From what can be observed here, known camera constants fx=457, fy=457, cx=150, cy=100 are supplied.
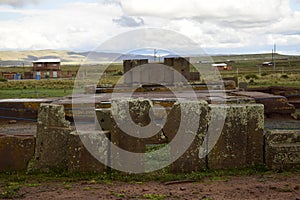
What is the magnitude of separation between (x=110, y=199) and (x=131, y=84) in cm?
1409

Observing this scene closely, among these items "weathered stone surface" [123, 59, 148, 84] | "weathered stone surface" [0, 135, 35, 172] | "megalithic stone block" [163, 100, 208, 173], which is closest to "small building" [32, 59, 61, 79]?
"weathered stone surface" [123, 59, 148, 84]

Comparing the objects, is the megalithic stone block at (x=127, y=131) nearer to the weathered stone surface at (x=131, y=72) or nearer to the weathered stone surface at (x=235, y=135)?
the weathered stone surface at (x=235, y=135)

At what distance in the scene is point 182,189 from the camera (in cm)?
640

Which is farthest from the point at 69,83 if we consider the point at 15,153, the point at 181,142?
the point at 181,142

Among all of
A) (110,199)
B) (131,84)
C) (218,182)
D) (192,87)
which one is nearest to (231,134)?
(218,182)

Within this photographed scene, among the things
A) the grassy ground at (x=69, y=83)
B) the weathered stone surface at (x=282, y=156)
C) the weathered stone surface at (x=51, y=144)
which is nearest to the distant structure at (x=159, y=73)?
the grassy ground at (x=69, y=83)

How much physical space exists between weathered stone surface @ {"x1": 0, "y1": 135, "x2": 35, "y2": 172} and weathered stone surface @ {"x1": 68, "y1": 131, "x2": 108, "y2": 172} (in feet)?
2.85

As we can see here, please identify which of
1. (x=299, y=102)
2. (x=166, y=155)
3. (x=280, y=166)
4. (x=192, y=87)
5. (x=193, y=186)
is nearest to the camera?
(x=193, y=186)

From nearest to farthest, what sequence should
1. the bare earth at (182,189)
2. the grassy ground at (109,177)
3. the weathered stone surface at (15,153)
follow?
the bare earth at (182,189) → the grassy ground at (109,177) → the weathered stone surface at (15,153)

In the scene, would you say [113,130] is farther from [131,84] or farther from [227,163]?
[131,84]

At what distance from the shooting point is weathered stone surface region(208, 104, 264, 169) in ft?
24.7

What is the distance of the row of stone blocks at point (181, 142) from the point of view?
7.44 m

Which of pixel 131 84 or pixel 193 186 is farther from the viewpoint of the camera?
pixel 131 84

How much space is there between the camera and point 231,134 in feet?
24.8
